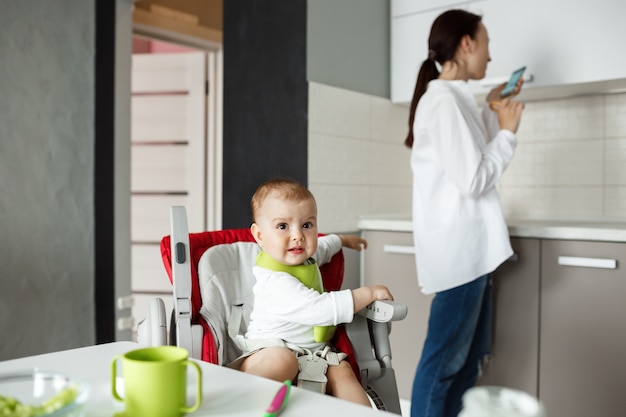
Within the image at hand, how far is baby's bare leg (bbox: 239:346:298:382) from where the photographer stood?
139 cm

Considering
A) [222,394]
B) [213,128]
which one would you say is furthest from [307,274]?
[213,128]

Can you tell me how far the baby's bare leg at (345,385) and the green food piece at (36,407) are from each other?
Result: 0.76 meters

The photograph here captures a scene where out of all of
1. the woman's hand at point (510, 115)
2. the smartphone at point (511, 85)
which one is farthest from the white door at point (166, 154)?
the woman's hand at point (510, 115)

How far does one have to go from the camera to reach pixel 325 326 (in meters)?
1.52

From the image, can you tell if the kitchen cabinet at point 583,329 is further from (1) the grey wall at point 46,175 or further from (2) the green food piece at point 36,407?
(1) the grey wall at point 46,175

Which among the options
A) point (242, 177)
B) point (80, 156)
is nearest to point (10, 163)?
point (80, 156)

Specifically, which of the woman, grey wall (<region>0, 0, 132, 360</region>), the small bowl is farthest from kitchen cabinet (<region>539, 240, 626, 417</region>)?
grey wall (<region>0, 0, 132, 360</region>)

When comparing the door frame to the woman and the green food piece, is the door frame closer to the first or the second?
the woman

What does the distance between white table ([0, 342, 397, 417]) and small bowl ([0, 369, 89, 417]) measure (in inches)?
2.5

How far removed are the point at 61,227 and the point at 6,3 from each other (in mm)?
986

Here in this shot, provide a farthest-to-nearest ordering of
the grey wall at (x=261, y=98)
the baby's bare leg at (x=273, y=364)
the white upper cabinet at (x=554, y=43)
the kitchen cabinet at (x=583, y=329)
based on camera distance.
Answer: the grey wall at (x=261, y=98) < the white upper cabinet at (x=554, y=43) < the kitchen cabinet at (x=583, y=329) < the baby's bare leg at (x=273, y=364)

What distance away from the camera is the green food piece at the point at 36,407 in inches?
27.7

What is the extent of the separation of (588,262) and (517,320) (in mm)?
357

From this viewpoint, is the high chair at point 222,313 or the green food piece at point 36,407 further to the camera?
the high chair at point 222,313
